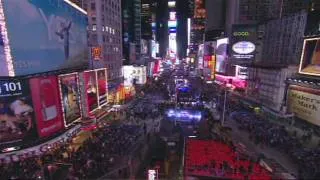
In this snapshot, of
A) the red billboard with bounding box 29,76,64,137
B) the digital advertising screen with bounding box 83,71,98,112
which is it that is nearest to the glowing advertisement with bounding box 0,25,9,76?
the red billboard with bounding box 29,76,64,137

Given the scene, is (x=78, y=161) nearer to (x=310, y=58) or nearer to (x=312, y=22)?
(x=310, y=58)

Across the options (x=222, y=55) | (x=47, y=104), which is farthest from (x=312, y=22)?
(x=47, y=104)

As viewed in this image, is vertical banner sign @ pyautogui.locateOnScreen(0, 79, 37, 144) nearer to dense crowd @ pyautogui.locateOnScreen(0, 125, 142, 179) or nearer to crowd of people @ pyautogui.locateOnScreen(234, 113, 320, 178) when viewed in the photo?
dense crowd @ pyautogui.locateOnScreen(0, 125, 142, 179)

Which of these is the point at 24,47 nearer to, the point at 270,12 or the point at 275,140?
the point at 275,140

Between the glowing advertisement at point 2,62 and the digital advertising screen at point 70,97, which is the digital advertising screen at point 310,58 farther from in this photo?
the glowing advertisement at point 2,62

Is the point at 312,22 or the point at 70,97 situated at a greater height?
the point at 312,22

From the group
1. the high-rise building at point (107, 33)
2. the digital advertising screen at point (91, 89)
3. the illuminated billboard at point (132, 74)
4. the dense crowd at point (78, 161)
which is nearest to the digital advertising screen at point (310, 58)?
the dense crowd at point (78, 161)
